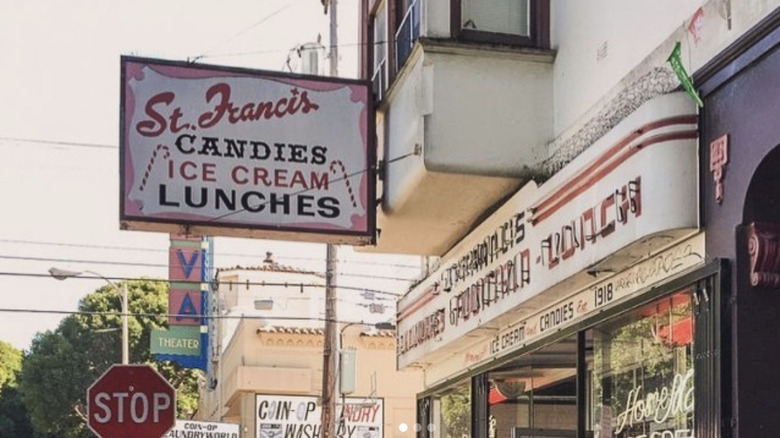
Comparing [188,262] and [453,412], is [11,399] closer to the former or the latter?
[188,262]

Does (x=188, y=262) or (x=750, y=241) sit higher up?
(x=188, y=262)

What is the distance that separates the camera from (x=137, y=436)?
922 cm

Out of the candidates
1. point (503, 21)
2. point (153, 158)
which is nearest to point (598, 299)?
point (503, 21)

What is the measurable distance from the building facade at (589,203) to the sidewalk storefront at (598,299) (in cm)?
2

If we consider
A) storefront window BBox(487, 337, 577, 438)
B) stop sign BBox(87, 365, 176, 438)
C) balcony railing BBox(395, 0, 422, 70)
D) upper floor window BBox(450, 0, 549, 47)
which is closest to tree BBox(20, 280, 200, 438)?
storefront window BBox(487, 337, 577, 438)

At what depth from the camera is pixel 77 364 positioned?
54812mm

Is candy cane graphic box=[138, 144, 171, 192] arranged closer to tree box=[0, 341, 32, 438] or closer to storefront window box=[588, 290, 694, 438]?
storefront window box=[588, 290, 694, 438]

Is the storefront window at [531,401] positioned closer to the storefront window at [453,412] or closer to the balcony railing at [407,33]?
the storefront window at [453,412]

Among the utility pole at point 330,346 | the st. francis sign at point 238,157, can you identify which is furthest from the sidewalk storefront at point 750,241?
the utility pole at point 330,346

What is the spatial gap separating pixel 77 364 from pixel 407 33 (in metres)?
47.3

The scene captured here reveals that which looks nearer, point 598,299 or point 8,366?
point 598,299

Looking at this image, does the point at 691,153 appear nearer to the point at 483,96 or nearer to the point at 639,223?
the point at 639,223

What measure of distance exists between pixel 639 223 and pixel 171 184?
427 cm

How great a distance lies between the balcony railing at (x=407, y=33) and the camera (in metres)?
10.0
